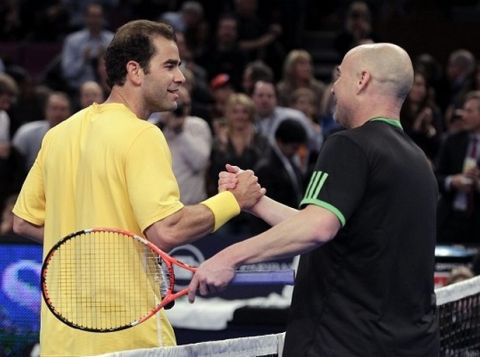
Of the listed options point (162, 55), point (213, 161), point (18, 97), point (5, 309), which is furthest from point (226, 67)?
point (162, 55)

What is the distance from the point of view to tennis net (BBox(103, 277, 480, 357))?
5355mm

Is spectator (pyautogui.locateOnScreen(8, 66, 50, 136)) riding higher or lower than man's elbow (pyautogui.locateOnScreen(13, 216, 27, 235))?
lower

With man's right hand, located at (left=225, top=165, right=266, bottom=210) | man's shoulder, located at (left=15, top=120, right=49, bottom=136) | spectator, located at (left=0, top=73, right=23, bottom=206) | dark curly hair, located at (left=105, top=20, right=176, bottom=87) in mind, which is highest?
dark curly hair, located at (left=105, top=20, right=176, bottom=87)

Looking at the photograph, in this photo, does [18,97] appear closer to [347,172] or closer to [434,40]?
[434,40]

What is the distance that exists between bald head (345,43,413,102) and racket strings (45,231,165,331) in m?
1.09

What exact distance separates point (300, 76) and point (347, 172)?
9.40 meters

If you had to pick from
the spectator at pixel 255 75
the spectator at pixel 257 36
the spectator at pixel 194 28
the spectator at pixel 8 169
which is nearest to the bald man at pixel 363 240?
the spectator at pixel 8 169

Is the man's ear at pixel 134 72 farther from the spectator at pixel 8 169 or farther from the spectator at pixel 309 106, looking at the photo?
the spectator at pixel 309 106

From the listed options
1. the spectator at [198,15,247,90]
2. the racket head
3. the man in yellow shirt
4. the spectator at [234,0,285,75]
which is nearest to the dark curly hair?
the man in yellow shirt

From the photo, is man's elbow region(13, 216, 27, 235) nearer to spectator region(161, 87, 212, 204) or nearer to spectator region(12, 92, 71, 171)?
spectator region(161, 87, 212, 204)

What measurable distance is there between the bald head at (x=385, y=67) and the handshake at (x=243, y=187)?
747 mm

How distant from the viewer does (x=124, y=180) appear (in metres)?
5.04

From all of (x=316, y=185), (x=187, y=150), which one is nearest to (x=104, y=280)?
(x=316, y=185)

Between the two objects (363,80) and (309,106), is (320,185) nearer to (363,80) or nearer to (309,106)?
(363,80)
